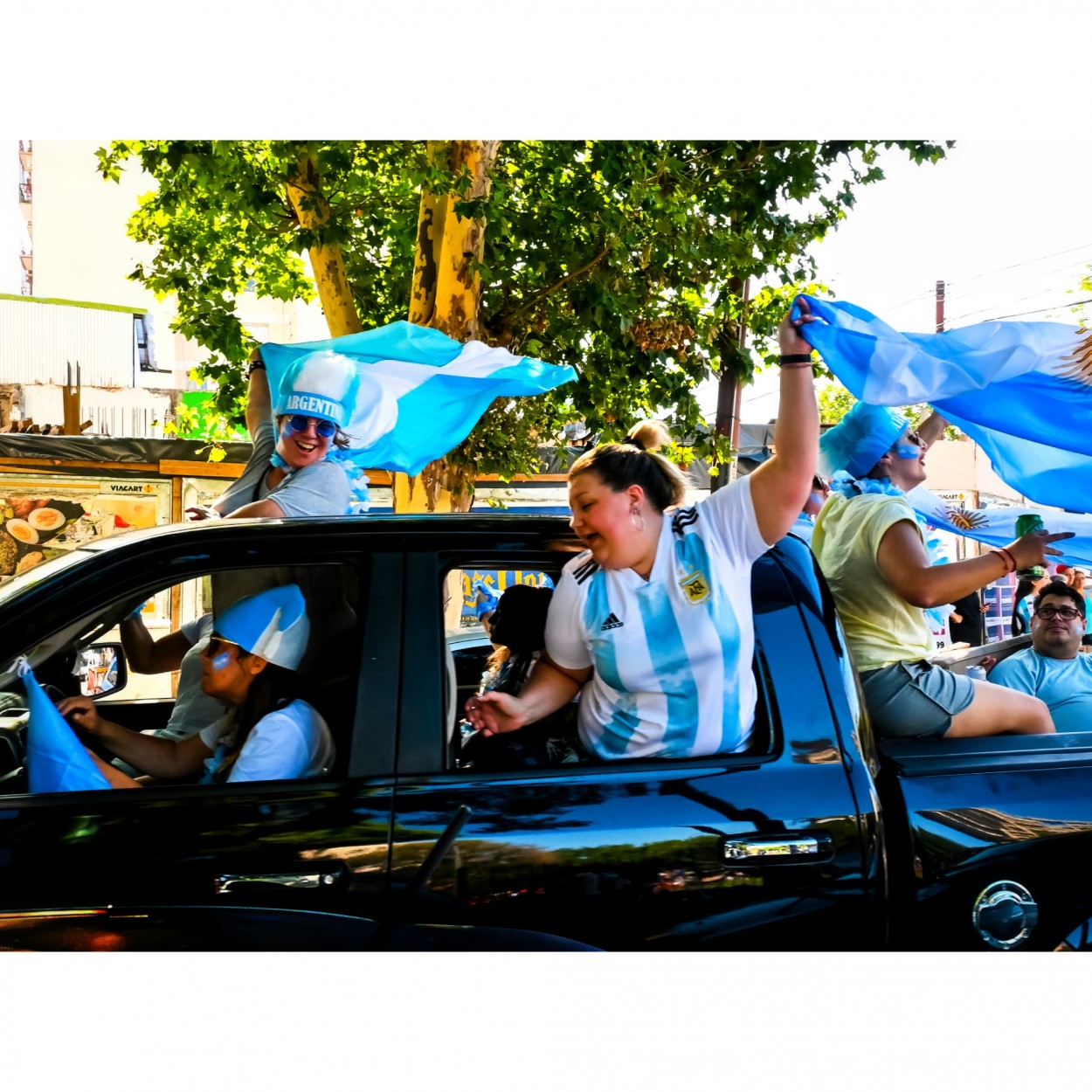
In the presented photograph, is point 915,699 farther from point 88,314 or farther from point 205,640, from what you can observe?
point 88,314

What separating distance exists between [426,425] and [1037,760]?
3.35 metres

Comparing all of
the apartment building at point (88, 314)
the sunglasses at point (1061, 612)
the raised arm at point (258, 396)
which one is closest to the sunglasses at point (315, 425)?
the raised arm at point (258, 396)

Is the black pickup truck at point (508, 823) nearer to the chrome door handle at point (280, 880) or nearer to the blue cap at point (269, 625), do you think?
the chrome door handle at point (280, 880)

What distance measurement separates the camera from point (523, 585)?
124 inches

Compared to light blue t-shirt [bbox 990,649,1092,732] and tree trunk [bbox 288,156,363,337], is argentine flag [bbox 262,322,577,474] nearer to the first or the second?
light blue t-shirt [bbox 990,649,1092,732]

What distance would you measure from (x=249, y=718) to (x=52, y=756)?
0.47m

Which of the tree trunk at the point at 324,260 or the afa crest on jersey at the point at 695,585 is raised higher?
the tree trunk at the point at 324,260

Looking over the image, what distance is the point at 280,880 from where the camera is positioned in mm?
2301

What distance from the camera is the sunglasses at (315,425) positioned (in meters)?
4.16

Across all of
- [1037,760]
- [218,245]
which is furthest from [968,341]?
[218,245]

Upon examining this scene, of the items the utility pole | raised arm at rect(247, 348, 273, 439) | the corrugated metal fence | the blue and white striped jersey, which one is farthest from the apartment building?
the blue and white striped jersey

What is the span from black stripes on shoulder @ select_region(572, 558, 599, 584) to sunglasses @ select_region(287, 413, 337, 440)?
5.83ft

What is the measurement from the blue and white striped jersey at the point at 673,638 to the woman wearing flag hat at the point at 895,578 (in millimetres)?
464

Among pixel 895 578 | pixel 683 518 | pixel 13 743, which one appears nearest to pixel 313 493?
pixel 13 743
